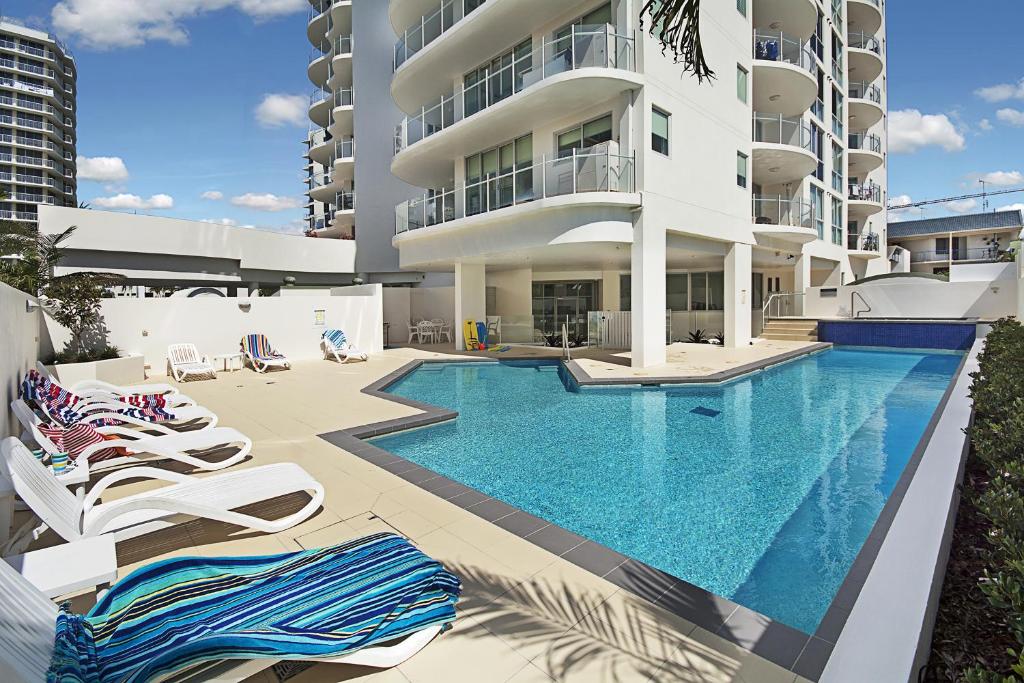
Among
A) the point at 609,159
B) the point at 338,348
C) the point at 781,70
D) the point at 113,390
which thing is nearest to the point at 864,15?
the point at 781,70

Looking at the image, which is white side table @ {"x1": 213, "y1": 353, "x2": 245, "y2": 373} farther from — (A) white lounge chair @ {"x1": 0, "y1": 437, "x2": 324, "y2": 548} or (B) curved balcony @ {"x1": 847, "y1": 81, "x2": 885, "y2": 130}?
(B) curved balcony @ {"x1": 847, "y1": 81, "x2": 885, "y2": 130}

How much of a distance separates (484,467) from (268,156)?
143 feet

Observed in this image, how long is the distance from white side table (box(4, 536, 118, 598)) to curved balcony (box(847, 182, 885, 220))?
120 ft

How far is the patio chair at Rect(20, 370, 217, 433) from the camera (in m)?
5.63

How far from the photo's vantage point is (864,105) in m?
30.2

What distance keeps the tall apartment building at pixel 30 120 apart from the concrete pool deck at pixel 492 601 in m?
65.0

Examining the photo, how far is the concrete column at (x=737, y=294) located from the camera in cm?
1759

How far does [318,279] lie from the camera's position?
27953 millimetres

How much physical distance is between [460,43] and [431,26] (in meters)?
2.18

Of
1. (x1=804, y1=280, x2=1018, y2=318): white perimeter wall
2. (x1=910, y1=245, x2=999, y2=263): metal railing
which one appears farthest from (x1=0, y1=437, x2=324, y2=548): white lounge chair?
(x1=910, y1=245, x2=999, y2=263): metal railing

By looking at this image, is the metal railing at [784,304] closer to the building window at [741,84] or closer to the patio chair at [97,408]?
the building window at [741,84]

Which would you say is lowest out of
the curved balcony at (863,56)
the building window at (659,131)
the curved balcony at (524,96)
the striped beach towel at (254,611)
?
the striped beach towel at (254,611)

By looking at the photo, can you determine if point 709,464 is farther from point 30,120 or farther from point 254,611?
point 30,120

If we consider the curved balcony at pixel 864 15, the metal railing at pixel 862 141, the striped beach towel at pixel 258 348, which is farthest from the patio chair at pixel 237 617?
the curved balcony at pixel 864 15
